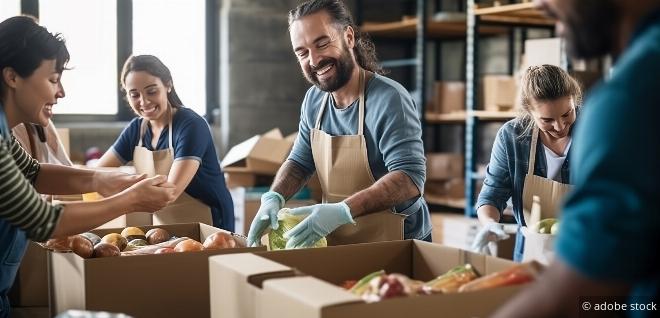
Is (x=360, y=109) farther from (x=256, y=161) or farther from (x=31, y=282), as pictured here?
(x=256, y=161)

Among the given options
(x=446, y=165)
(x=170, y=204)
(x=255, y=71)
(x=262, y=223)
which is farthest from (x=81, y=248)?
(x=446, y=165)

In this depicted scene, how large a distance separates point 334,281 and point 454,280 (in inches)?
11.2

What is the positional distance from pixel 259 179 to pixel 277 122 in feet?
3.94

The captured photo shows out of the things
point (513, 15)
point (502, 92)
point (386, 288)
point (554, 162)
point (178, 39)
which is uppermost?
point (513, 15)

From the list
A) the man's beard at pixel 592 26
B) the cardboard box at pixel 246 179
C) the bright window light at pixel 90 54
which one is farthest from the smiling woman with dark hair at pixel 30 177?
the bright window light at pixel 90 54

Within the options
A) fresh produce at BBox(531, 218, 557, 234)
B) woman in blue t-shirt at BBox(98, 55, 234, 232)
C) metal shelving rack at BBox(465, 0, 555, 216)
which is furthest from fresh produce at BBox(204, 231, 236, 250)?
metal shelving rack at BBox(465, 0, 555, 216)

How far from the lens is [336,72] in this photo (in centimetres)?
243

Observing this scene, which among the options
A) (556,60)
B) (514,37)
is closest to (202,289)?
(556,60)

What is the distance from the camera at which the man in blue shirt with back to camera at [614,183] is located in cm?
78

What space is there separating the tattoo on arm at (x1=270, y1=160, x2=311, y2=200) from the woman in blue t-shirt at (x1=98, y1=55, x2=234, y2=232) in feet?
1.27

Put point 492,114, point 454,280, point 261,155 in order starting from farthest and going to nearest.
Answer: point 492,114 < point 261,155 < point 454,280

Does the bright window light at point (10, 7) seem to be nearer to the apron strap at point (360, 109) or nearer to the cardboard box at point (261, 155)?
the cardboard box at point (261, 155)

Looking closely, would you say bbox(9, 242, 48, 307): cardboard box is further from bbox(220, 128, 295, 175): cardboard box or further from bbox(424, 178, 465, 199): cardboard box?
bbox(424, 178, 465, 199): cardboard box

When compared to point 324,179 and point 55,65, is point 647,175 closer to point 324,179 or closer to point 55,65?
point 55,65
